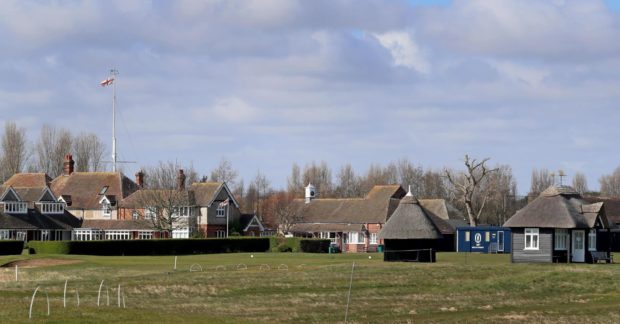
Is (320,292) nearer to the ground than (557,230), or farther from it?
nearer to the ground

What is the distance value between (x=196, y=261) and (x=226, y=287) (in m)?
24.3

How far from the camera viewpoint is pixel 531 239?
227 feet

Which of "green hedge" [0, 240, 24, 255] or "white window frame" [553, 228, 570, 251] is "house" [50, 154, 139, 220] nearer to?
"green hedge" [0, 240, 24, 255]

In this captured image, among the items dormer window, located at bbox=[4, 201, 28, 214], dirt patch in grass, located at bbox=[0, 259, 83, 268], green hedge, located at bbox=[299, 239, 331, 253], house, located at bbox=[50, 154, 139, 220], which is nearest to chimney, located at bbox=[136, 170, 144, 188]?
house, located at bbox=[50, 154, 139, 220]

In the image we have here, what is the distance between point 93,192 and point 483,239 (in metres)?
47.4

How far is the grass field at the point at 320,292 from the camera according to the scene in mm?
38250

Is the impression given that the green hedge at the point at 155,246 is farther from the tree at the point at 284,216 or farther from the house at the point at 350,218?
the tree at the point at 284,216

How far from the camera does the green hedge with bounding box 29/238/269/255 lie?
3258 inches

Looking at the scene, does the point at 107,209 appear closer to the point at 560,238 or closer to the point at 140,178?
the point at 140,178

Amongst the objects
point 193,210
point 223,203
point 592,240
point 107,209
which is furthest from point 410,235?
point 107,209

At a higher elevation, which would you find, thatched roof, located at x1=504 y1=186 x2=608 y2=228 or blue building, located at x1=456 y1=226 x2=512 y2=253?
thatched roof, located at x1=504 y1=186 x2=608 y2=228

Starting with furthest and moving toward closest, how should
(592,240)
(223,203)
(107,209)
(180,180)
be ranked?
(107,209) < (180,180) < (223,203) < (592,240)

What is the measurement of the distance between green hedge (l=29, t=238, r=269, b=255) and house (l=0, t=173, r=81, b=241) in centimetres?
2018

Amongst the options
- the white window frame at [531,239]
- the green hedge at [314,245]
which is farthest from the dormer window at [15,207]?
the white window frame at [531,239]
